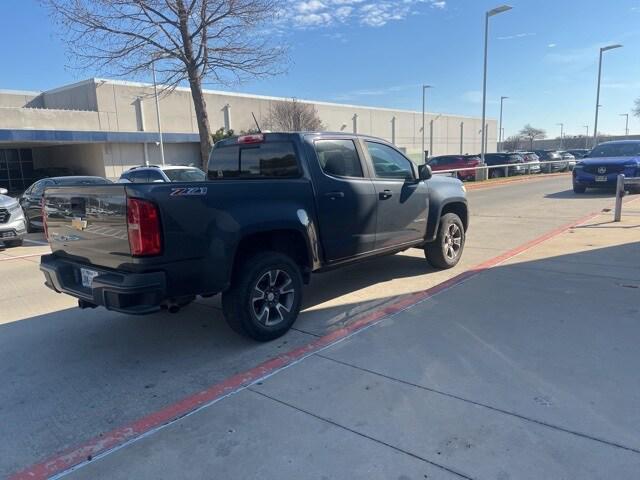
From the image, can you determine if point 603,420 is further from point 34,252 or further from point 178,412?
point 34,252

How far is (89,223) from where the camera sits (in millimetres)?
4219

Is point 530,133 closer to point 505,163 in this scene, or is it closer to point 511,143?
point 511,143

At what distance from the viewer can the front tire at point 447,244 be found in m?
7.00

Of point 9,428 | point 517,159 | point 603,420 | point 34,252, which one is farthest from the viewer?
point 517,159

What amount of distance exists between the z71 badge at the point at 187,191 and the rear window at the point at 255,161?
4.27ft

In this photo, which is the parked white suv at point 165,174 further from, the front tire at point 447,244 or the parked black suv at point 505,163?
the parked black suv at point 505,163

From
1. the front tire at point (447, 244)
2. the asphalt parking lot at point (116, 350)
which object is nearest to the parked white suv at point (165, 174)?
the asphalt parking lot at point (116, 350)

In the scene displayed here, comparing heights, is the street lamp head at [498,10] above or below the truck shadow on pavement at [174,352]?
above

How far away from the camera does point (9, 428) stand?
333 centimetres

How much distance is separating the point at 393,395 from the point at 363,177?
278 cm

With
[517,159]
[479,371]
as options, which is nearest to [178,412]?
[479,371]

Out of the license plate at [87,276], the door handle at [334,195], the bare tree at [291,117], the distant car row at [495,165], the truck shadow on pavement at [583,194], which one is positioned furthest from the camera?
the bare tree at [291,117]

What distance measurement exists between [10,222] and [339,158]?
869 cm

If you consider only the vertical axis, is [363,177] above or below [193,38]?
below
